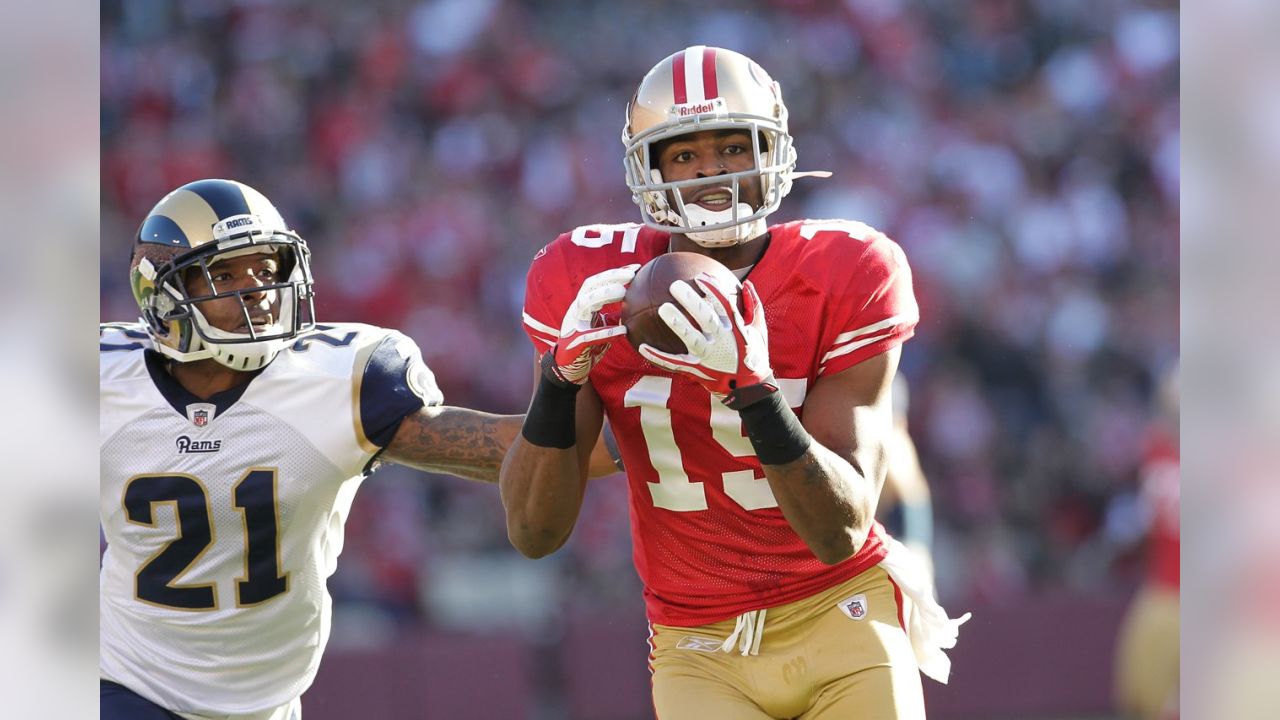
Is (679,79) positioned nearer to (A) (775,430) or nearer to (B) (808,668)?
(A) (775,430)

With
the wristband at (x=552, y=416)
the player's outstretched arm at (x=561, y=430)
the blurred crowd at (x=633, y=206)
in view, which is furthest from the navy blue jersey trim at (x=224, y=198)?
the blurred crowd at (x=633, y=206)

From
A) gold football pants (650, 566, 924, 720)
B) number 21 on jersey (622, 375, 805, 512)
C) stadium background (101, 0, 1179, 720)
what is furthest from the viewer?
stadium background (101, 0, 1179, 720)

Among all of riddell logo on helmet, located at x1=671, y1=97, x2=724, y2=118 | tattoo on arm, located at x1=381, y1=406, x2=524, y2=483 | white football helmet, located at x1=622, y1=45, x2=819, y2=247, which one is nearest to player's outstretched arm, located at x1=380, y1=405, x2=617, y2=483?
tattoo on arm, located at x1=381, y1=406, x2=524, y2=483

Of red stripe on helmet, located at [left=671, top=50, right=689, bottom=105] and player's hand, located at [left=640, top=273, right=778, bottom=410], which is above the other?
red stripe on helmet, located at [left=671, top=50, right=689, bottom=105]

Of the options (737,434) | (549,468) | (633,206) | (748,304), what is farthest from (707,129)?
(633,206)

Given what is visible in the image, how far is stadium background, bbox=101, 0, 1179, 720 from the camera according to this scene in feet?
25.3

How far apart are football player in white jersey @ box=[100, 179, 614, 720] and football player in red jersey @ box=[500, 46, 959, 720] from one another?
60 cm

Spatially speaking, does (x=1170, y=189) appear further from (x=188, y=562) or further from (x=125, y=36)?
(x=188, y=562)

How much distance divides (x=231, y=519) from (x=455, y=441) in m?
0.50

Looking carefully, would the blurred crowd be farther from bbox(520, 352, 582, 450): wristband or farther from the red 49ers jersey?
bbox(520, 352, 582, 450): wristband

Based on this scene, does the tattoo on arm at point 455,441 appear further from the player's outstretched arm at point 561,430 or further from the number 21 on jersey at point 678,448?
the number 21 on jersey at point 678,448

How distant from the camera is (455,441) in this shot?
3.23 metres

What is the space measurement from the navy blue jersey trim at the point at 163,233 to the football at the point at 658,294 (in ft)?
4.46
